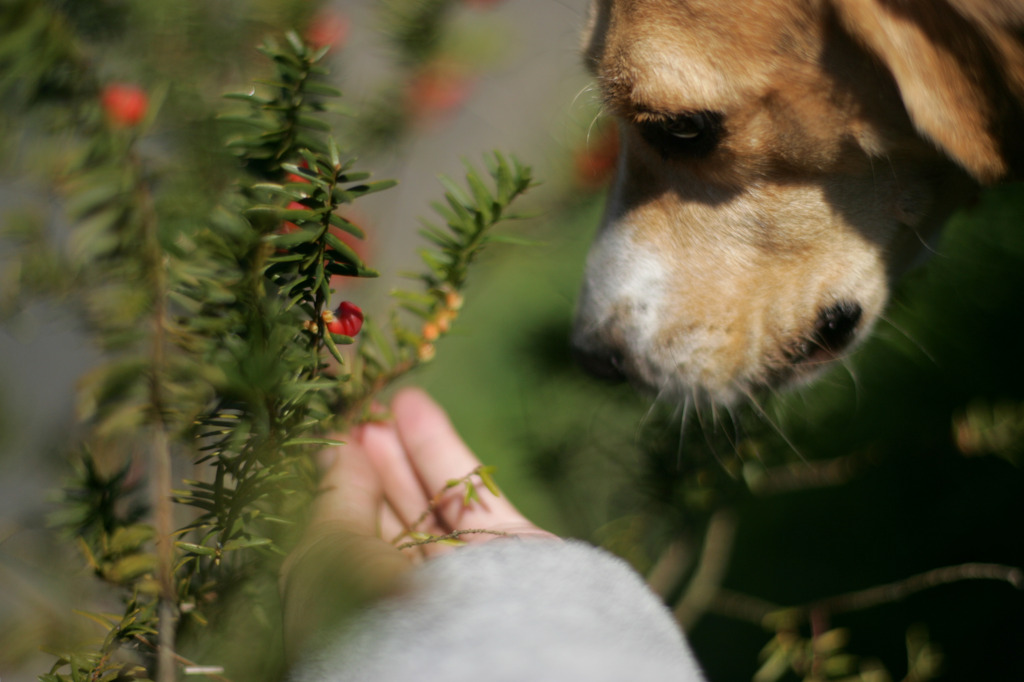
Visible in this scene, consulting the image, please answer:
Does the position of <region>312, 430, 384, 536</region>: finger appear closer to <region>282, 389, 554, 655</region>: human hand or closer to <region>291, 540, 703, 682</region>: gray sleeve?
<region>282, 389, 554, 655</region>: human hand

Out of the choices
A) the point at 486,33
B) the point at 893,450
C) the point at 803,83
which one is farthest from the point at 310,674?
the point at 893,450

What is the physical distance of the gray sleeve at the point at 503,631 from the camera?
0.39m

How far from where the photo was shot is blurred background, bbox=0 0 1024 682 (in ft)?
1.56

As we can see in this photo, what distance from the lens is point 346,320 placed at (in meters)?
0.49

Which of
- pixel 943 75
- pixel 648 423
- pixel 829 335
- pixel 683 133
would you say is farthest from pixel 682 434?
pixel 943 75

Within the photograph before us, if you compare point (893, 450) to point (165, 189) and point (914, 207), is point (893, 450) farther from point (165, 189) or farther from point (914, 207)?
point (165, 189)

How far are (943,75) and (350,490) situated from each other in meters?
0.83

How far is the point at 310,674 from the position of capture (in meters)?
0.40

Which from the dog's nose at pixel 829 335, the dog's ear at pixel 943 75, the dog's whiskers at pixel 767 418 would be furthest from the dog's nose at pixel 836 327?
the dog's ear at pixel 943 75

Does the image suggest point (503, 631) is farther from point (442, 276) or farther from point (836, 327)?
point (836, 327)

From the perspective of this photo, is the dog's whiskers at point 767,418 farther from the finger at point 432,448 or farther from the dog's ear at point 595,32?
the dog's ear at point 595,32

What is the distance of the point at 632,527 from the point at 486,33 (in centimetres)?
69

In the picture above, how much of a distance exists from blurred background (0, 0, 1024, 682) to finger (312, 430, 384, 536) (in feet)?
0.55

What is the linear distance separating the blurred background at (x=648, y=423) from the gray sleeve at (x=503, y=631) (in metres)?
0.20
